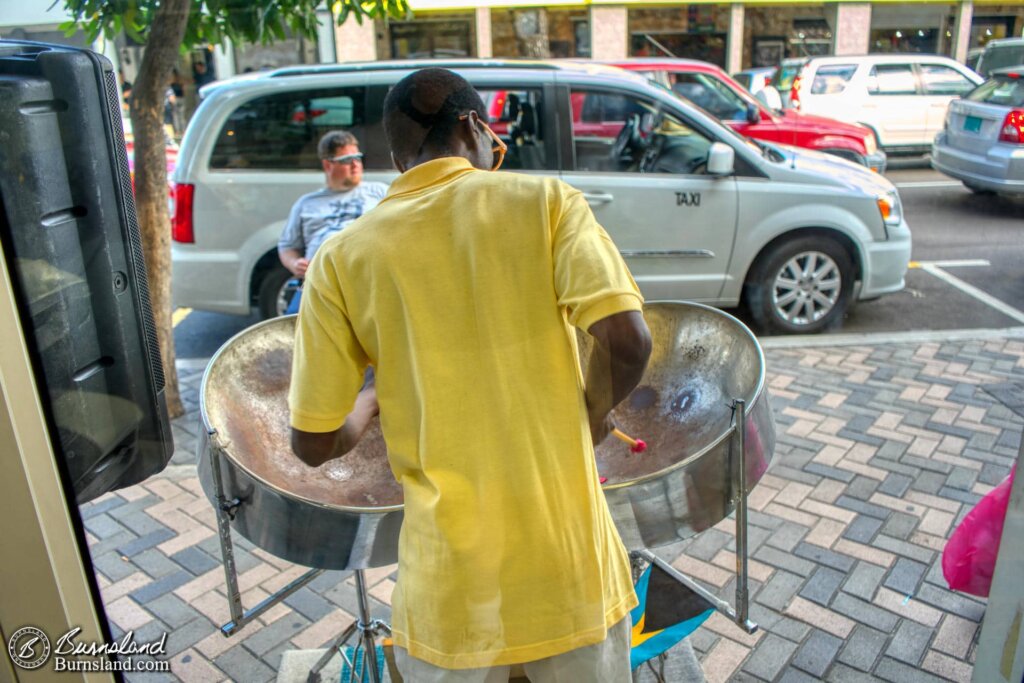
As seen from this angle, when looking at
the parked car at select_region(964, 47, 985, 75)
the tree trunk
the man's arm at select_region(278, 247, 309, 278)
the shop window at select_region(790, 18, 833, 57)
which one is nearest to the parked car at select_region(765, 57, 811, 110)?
the shop window at select_region(790, 18, 833, 57)

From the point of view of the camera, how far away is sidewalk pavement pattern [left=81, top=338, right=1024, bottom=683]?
8.55 feet

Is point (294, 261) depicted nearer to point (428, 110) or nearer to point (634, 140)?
point (634, 140)

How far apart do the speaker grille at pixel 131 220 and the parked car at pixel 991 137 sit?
231 cm

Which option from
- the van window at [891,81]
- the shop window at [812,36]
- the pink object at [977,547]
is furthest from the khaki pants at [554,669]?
the van window at [891,81]

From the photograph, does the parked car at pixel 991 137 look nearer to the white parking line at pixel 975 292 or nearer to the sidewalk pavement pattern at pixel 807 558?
the sidewalk pavement pattern at pixel 807 558

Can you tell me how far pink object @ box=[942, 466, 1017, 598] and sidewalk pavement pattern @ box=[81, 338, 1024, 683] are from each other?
15 cm

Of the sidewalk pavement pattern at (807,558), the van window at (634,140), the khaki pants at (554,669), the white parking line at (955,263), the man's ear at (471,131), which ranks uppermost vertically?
the man's ear at (471,131)

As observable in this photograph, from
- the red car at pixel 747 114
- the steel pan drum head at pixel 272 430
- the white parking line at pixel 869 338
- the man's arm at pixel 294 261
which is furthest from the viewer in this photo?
the red car at pixel 747 114

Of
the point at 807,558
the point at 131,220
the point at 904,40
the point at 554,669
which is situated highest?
the point at 904,40

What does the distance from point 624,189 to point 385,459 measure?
8.83ft

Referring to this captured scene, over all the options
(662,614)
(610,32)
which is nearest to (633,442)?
(662,614)

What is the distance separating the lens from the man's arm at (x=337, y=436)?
55.5 inches

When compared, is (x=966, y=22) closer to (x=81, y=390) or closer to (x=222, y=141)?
(x=81, y=390)

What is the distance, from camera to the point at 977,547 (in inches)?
100
